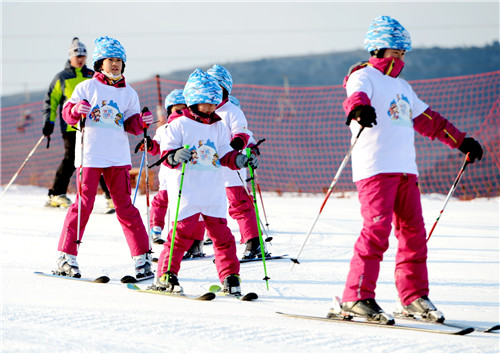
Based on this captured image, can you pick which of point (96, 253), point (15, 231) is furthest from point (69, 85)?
point (96, 253)

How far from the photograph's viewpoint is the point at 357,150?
13.8ft

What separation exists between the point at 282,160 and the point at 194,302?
22.6 m

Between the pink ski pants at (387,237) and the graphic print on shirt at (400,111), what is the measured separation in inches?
12.8

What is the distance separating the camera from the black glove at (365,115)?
3877 mm

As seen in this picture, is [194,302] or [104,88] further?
[104,88]

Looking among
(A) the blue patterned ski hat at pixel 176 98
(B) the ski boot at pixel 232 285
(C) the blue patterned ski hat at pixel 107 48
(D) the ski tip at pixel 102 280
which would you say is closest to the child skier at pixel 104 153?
(C) the blue patterned ski hat at pixel 107 48

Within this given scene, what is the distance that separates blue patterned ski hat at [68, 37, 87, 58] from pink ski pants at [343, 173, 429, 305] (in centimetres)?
563

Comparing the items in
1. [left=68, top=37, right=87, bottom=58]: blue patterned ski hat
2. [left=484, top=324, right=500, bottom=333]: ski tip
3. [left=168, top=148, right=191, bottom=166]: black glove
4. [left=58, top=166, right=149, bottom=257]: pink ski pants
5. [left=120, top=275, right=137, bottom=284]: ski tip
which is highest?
[left=68, top=37, right=87, bottom=58]: blue patterned ski hat

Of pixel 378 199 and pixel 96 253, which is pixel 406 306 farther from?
pixel 96 253

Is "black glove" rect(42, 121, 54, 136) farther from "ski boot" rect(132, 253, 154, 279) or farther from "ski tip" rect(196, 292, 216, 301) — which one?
"ski tip" rect(196, 292, 216, 301)

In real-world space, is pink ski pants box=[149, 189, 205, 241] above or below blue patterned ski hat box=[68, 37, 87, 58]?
below

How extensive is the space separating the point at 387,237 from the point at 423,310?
458mm

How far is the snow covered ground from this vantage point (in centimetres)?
344

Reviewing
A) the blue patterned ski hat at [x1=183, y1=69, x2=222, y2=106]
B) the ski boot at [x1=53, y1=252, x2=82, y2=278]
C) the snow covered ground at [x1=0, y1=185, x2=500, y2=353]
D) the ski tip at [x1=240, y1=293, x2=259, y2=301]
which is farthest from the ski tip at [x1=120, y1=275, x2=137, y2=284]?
the blue patterned ski hat at [x1=183, y1=69, x2=222, y2=106]
